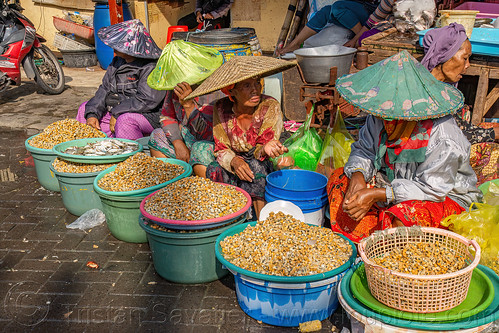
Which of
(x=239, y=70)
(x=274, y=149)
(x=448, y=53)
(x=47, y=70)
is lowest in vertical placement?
(x=47, y=70)

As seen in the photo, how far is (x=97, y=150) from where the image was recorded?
3.80 m

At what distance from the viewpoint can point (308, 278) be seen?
225 centimetres

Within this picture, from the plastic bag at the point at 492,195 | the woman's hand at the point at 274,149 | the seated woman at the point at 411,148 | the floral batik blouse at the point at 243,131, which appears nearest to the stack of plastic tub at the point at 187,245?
the woman's hand at the point at 274,149

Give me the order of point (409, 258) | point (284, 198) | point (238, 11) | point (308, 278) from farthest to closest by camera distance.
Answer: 1. point (238, 11)
2. point (284, 198)
3. point (308, 278)
4. point (409, 258)

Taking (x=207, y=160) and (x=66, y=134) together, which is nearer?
(x=207, y=160)

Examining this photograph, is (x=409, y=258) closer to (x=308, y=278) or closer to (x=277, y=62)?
(x=308, y=278)

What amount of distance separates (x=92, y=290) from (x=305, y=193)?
145 centimetres

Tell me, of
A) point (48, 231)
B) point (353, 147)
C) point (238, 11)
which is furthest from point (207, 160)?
point (238, 11)

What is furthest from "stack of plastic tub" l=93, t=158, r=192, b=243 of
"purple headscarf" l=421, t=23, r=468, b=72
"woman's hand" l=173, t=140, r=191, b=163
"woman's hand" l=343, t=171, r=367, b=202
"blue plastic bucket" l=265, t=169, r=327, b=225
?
"purple headscarf" l=421, t=23, r=468, b=72

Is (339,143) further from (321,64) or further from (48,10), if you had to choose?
(48,10)

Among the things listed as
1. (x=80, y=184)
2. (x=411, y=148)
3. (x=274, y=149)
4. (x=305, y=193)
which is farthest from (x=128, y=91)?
(x=411, y=148)

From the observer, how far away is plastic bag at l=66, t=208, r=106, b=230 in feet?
11.9

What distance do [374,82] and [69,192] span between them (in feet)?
8.19

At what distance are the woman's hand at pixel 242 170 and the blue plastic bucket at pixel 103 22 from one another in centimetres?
593
